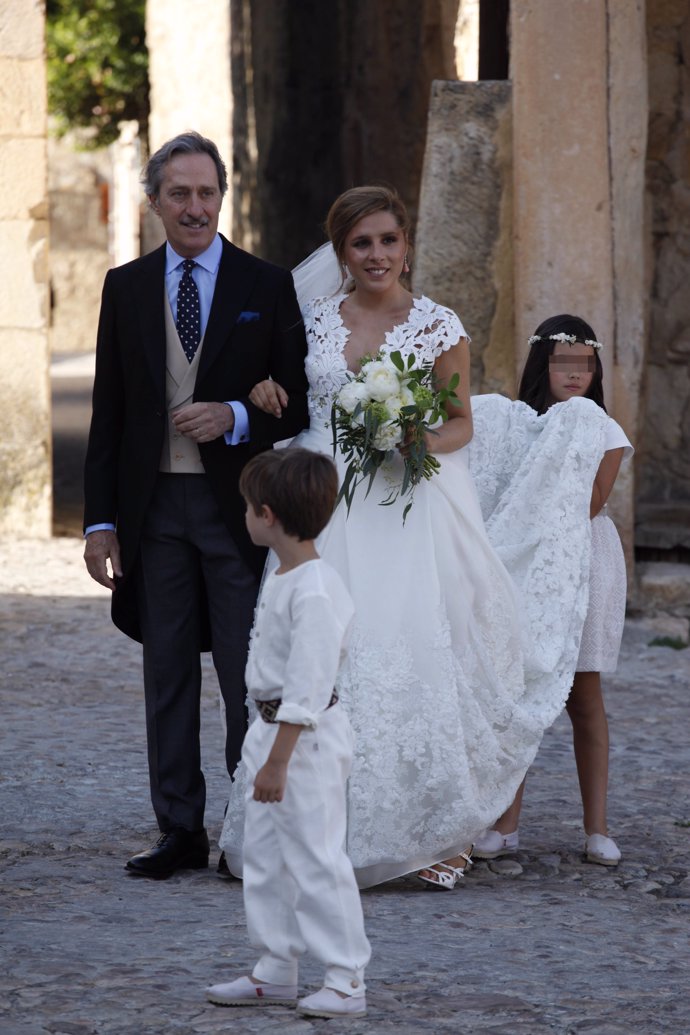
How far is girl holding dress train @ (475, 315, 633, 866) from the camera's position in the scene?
4613mm

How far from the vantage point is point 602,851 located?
4539 millimetres

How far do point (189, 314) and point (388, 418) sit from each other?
0.62 metres

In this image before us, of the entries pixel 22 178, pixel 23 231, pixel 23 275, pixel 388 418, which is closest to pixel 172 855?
pixel 388 418

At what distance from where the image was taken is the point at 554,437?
15.1 ft

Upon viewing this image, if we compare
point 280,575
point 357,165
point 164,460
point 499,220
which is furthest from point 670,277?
point 280,575

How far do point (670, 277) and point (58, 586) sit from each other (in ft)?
11.8

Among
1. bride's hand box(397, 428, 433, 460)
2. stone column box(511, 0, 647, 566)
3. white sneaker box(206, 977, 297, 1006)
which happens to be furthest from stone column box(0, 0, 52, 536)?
white sneaker box(206, 977, 297, 1006)

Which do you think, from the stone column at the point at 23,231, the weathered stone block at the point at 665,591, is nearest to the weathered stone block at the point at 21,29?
the stone column at the point at 23,231

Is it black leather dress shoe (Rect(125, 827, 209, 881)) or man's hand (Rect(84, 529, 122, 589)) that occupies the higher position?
man's hand (Rect(84, 529, 122, 589))

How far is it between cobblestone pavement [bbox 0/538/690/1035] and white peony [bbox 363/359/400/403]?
124 centimetres

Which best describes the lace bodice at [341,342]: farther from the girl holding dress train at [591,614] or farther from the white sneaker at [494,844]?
the white sneaker at [494,844]

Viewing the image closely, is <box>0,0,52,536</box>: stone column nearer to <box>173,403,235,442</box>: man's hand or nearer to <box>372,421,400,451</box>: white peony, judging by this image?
<box>173,403,235,442</box>: man's hand

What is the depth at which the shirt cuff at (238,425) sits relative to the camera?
421 centimetres

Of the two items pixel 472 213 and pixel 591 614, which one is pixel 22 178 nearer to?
pixel 472 213
